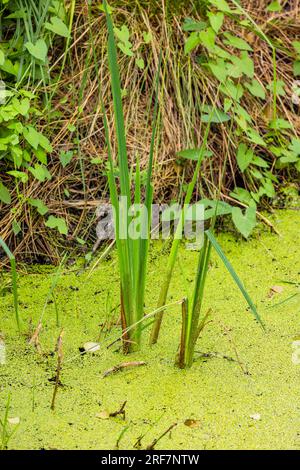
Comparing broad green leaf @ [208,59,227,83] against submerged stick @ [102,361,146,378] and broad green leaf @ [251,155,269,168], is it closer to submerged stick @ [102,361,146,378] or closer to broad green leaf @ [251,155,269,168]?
broad green leaf @ [251,155,269,168]

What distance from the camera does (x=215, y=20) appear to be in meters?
2.80

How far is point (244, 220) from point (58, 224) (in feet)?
2.06

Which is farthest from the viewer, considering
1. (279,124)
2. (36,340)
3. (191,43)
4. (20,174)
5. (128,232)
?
(279,124)

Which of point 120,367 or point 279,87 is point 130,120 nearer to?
point 279,87

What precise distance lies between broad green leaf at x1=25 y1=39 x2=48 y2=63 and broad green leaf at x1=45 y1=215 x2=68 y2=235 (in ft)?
1.70

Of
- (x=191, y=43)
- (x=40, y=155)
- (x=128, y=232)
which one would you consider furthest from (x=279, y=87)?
(x=128, y=232)

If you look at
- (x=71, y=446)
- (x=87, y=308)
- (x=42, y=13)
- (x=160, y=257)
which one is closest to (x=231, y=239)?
(x=160, y=257)

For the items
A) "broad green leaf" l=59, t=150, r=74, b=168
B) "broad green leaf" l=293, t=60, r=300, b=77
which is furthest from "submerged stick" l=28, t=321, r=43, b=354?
"broad green leaf" l=293, t=60, r=300, b=77

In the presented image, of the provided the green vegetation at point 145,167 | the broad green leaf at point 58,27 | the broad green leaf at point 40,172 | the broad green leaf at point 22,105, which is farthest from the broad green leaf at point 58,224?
the broad green leaf at point 58,27

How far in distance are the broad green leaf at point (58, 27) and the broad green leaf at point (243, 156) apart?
28.6 inches

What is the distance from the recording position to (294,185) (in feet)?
10.1

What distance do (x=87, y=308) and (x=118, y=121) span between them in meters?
0.71
